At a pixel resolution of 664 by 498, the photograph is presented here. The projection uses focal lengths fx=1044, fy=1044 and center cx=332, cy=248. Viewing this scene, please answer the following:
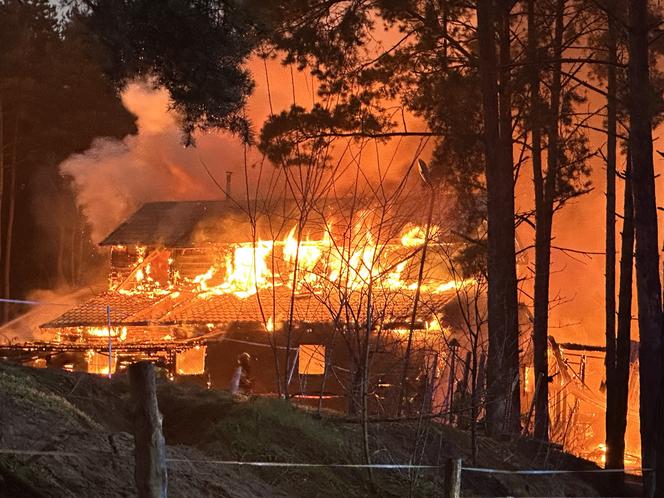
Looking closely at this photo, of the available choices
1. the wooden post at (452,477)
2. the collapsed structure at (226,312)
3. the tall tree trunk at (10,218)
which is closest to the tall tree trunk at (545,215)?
the collapsed structure at (226,312)

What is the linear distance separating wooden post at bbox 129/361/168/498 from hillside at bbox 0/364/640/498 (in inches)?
24.3

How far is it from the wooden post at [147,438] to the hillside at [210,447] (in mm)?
618

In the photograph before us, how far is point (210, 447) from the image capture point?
10.9 m

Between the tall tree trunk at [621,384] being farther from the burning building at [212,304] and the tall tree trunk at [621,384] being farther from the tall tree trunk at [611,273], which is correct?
the burning building at [212,304]

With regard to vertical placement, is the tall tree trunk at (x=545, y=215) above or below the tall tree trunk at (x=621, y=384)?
above

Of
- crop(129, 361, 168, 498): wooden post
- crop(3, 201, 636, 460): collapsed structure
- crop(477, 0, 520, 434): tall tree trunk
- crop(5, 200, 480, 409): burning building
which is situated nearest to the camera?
crop(129, 361, 168, 498): wooden post

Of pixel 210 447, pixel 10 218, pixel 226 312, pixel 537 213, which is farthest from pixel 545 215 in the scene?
pixel 10 218

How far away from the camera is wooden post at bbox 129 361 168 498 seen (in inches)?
281

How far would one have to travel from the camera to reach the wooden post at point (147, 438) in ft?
23.4

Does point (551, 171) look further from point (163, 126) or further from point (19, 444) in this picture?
point (163, 126)

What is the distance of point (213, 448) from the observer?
1088 centimetres

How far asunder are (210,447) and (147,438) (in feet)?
12.3

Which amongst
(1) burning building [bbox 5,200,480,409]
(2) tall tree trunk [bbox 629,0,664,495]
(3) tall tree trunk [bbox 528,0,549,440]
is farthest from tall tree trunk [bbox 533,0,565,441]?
(2) tall tree trunk [bbox 629,0,664,495]

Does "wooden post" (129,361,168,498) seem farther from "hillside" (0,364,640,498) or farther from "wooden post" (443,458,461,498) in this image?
"wooden post" (443,458,461,498)
